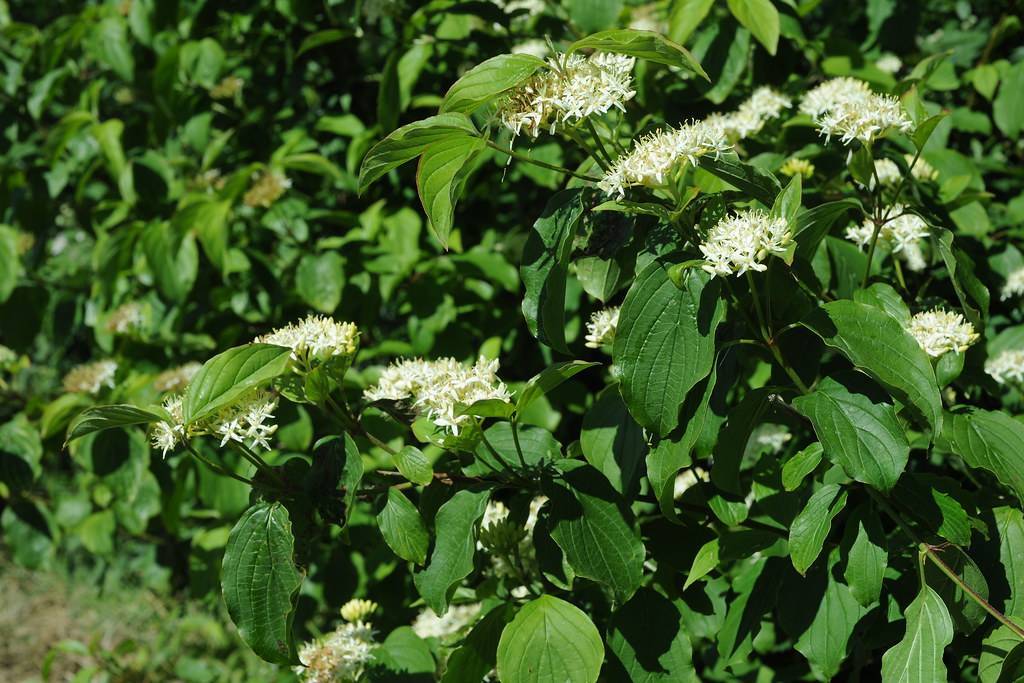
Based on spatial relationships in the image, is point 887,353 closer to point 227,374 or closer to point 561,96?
point 561,96

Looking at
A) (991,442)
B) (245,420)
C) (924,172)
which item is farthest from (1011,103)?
(245,420)

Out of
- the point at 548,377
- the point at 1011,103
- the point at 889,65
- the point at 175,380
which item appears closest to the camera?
the point at 548,377

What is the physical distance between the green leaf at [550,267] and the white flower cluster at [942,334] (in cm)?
50

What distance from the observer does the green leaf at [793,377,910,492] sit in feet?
3.55

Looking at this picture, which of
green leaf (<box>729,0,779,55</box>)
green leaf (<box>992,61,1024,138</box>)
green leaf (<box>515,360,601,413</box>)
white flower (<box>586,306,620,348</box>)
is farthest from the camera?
green leaf (<box>992,61,1024,138</box>)

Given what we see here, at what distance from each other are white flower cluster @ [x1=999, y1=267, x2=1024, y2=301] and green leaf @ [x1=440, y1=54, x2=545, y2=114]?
4.08 ft

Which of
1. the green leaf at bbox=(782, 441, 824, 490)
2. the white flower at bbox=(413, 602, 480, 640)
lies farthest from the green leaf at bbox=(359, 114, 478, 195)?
the white flower at bbox=(413, 602, 480, 640)

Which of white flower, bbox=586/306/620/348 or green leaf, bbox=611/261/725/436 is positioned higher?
green leaf, bbox=611/261/725/436

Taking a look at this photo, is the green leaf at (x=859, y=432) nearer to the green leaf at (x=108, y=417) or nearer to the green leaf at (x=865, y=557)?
the green leaf at (x=865, y=557)

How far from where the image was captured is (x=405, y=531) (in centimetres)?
120

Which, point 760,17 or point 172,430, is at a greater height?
point 760,17

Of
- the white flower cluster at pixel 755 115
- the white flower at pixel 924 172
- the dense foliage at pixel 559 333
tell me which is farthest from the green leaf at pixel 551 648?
the white flower at pixel 924 172

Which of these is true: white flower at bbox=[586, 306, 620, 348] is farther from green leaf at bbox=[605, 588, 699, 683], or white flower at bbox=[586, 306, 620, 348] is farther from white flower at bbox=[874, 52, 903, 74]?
white flower at bbox=[874, 52, 903, 74]

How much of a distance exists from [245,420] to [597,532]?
0.50 meters
